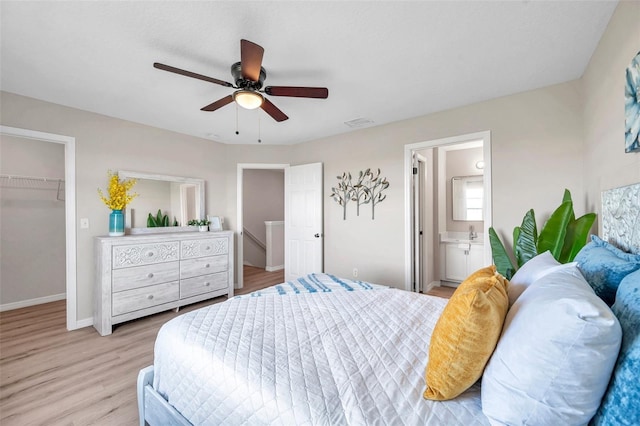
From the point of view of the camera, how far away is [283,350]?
1.29m

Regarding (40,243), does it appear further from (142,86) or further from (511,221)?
(511,221)

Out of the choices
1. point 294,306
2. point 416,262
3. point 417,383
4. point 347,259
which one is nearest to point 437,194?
point 416,262

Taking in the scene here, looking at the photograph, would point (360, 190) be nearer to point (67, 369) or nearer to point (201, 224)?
point (201, 224)

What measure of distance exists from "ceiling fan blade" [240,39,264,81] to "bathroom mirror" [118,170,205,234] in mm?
2559

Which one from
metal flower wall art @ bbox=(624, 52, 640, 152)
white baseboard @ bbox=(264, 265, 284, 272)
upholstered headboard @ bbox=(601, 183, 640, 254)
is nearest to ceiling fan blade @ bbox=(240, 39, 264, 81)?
metal flower wall art @ bbox=(624, 52, 640, 152)

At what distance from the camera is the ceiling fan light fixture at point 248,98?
6.59 feet

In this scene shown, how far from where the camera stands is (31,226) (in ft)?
12.4

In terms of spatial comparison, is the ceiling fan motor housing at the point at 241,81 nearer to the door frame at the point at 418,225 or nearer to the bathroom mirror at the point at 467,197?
the door frame at the point at 418,225

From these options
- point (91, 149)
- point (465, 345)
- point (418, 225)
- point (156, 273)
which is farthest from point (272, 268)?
point (465, 345)

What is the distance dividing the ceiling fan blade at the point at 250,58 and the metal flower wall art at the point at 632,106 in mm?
1930

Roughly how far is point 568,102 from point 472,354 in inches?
111

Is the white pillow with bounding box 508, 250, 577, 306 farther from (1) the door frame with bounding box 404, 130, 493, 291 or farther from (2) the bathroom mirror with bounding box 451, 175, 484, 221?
(2) the bathroom mirror with bounding box 451, 175, 484, 221

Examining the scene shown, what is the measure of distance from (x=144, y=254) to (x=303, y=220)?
2232 mm

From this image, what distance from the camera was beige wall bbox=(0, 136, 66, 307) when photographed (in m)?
3.57
